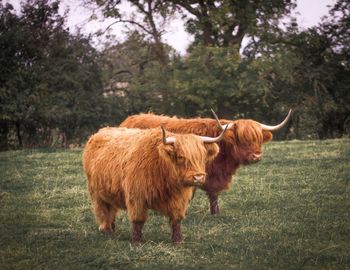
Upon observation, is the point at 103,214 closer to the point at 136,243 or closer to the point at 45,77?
the point at 136,243

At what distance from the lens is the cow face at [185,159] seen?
555cm

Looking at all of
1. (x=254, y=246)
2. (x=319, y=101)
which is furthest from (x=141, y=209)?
(x=319, y=101)

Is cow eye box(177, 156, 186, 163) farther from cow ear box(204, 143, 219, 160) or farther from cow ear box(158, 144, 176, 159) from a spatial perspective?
cow ear box(204, 143, 219, 160)

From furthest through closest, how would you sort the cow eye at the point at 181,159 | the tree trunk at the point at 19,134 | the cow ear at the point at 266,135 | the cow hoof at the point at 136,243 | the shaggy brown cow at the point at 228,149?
the tree trunk at the point at 19,134 < the cow ear at the point at 266,135 < the shaggy brown cow at the point at 228,149 < the cow hoof at the point at 136,243 < the cow eye at the point at 181,159

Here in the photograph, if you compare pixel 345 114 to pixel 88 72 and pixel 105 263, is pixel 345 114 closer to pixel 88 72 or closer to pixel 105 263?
pixel 88 72

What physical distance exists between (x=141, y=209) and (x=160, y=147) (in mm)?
665

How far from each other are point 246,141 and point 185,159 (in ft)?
7.80

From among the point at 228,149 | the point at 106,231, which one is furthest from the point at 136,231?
the point at 228,149

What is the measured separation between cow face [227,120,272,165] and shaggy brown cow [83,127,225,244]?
5.80 ft

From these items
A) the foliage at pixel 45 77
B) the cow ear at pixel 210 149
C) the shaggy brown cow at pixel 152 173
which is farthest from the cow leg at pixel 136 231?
the foliage at pixel 45 77

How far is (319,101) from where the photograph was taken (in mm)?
21625

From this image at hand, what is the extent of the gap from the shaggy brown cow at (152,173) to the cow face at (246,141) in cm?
177

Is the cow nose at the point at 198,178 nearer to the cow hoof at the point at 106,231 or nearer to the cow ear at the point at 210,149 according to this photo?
the cow ear at the point at 210,149

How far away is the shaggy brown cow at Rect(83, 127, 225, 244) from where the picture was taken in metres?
5.65
